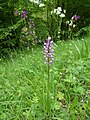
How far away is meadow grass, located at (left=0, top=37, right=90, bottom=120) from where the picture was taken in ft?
8.57

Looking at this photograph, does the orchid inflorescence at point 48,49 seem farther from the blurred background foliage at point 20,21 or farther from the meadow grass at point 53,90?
the blurred background foliage at point 20,21

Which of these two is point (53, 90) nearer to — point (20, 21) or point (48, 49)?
point (48, 49)

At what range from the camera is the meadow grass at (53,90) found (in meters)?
2.61

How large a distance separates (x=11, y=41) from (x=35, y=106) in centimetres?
514

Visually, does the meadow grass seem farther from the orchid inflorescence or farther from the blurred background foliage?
the blurred background foliage

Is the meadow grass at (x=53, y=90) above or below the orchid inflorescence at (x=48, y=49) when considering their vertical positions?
below

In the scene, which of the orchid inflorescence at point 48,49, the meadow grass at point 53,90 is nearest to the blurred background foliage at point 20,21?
the meadow grass at point 53,90

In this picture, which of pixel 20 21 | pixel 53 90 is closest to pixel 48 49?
pixel 53 90

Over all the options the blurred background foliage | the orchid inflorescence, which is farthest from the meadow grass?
the blurred background foliage

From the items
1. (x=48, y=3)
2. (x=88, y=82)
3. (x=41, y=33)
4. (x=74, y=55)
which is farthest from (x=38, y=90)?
(x=48, y=3)

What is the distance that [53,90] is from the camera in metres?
2.81

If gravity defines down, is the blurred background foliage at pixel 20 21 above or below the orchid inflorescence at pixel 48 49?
below

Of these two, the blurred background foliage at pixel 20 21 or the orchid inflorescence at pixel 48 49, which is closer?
the orchid inflorescence at pixel 48 49

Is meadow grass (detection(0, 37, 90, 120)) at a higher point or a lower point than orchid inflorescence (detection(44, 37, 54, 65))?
lower
